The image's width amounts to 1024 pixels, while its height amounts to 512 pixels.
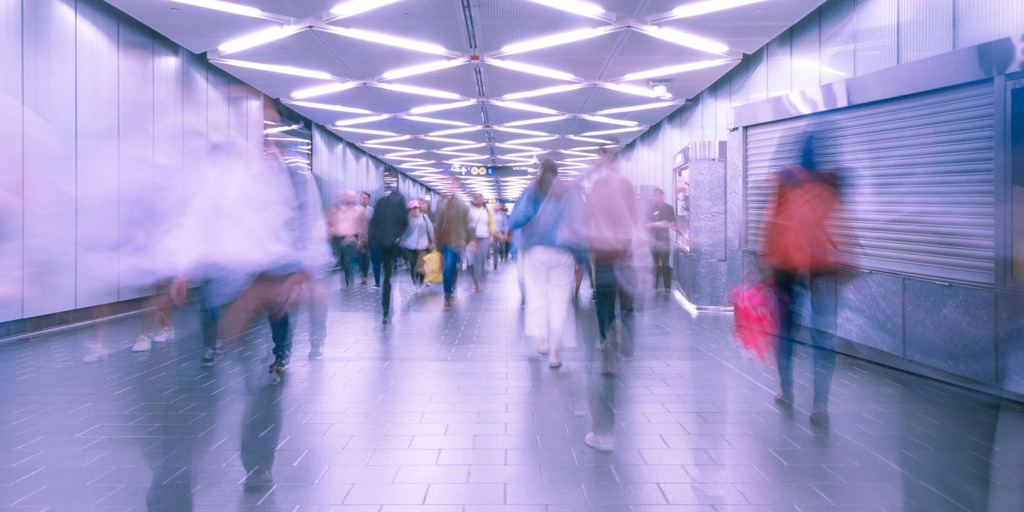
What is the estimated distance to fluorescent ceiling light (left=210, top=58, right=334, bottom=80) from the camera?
1205cm

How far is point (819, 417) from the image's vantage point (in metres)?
4.56

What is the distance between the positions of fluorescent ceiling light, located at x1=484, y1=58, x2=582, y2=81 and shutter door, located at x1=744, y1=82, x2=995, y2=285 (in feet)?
18.3

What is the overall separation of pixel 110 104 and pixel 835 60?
9.85m

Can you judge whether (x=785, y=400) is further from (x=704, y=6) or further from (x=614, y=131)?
(x=614, y=131)

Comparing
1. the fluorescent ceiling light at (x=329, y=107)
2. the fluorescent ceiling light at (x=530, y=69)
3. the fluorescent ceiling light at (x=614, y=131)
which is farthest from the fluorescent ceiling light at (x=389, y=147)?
the fluorescent ceiling light at (x=530, y=69)

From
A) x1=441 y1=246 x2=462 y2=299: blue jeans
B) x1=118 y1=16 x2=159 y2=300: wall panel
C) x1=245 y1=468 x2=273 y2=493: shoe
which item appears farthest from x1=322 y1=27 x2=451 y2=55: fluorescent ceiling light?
x1=245 y1=468 x2=273 y2=493: shoe

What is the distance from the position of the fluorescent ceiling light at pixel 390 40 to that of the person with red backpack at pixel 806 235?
7374 millimetres

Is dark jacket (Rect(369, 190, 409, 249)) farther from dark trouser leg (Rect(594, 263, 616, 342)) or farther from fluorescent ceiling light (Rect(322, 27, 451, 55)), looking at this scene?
dark trouser leg (Rect(594, 263, 616, 342))

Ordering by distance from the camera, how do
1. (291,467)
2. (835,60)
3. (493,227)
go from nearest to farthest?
(291,467), (835,60), (493,227)

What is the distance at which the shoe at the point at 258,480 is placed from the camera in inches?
135

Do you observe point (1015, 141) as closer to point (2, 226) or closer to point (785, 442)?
point (785, 442)

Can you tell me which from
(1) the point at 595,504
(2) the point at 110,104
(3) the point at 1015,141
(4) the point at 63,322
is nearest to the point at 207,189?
(1) the point at 595,504

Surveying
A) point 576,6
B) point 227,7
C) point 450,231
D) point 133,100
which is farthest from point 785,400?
point 133,100

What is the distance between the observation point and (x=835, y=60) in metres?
8.75
